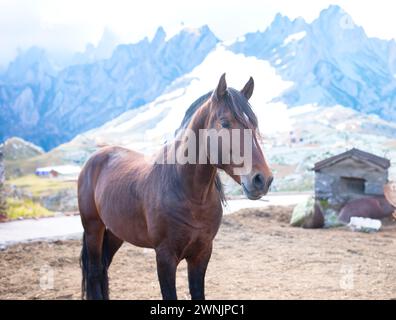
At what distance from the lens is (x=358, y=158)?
29.8ft

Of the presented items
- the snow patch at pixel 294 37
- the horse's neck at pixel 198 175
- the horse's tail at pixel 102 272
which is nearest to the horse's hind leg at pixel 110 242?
the horse's tail at pixel 102 272

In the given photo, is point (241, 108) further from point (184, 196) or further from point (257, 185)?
point (184, 196)

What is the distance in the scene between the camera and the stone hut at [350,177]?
8.95 metres

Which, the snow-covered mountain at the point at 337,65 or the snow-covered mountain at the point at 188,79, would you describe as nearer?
the snow-covered mountain at the point at 188,79

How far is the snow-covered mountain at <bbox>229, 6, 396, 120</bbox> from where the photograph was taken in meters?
98.2

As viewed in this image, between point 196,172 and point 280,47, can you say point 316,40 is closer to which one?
point 280,47

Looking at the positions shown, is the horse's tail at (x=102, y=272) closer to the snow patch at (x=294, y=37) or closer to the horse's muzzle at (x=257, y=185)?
the horse's muzzle at (x=257, y=185)

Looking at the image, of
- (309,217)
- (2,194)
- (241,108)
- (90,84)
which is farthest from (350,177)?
(90,84)

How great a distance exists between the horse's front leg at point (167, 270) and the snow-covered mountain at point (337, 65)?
95.5 metres

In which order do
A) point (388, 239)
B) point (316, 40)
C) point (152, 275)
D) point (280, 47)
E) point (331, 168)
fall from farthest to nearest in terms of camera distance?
point (280, 47) → point (316, 40) → point (331, 168) → point (388, 239) → point (152, 275)

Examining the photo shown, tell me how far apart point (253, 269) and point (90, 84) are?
409ft

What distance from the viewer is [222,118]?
251 cm
